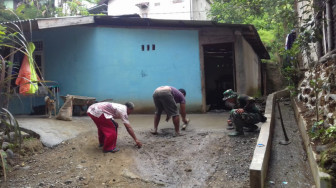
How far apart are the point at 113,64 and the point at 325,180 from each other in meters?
7.10

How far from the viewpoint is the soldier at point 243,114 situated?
16.7 feet

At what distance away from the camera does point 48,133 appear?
210 inches

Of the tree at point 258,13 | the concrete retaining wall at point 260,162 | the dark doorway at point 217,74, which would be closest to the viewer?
the concrete retaining wall at point 260,162

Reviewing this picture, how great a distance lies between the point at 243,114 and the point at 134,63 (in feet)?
15.3

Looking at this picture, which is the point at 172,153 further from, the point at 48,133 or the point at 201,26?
the point at 201,26

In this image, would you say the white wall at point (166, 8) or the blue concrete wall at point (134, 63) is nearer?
the blue concrete wall at point (134, 63)

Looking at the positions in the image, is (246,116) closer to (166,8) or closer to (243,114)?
(243,114)

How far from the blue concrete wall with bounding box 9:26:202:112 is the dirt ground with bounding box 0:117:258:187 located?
336cm

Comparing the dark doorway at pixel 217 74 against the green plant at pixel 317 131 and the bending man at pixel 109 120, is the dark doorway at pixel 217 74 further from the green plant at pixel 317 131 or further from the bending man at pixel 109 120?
the green plant at pixel 317 131

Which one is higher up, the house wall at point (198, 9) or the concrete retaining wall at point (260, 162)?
the house wall at point (198, 9)

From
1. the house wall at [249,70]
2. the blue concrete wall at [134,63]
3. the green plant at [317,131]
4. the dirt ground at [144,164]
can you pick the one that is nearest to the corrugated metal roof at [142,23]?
the blue concrete wall at [134,63]

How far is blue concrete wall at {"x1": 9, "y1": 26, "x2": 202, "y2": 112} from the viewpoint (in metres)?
8.62

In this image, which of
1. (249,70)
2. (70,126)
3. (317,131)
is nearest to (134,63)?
(70,126)

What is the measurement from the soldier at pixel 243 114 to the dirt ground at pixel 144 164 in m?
0.19
